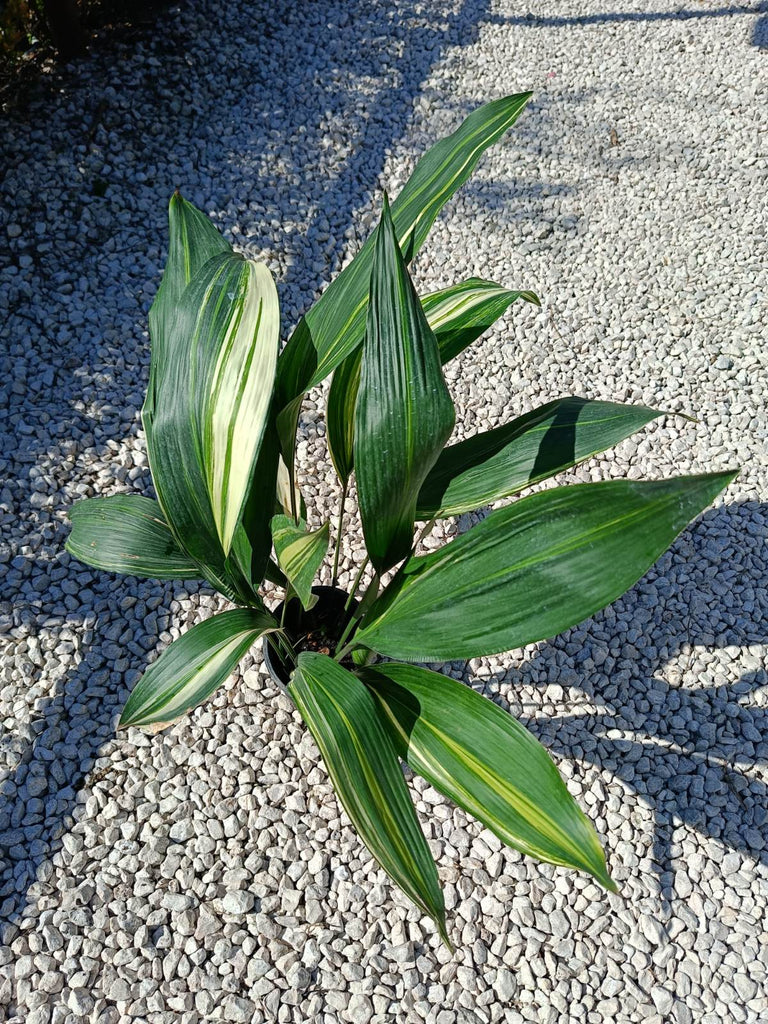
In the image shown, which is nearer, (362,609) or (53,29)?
(362,609)

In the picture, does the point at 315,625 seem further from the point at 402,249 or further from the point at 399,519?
the point at 402,249

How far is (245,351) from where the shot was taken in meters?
1.00

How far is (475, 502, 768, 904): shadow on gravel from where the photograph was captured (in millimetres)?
1531

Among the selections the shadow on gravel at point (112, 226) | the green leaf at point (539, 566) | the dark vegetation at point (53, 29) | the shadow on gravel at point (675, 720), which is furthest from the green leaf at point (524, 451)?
the dark vegetation at point (53, 29)

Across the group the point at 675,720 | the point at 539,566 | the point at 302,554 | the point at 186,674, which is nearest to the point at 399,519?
the point at 302,554

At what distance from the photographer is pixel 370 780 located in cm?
100

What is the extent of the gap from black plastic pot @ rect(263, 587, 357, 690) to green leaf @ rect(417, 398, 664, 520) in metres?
0.42

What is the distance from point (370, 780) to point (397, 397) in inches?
18.0

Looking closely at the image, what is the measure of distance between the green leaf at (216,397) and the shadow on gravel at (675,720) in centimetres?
85

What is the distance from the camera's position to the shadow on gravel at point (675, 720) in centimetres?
153

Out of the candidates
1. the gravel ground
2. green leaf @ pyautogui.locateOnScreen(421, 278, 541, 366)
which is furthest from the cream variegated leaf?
the gravel ground

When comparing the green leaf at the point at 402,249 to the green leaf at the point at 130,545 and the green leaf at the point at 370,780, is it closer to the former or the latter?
the green leaf at the point at 130,545

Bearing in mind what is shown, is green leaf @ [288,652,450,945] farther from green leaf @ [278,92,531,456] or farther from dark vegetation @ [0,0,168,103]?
dark vegetation @ [0,0,168,103]

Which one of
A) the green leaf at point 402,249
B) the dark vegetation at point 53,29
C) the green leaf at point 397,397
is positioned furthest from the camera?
the dark vegetation at point 53,29
